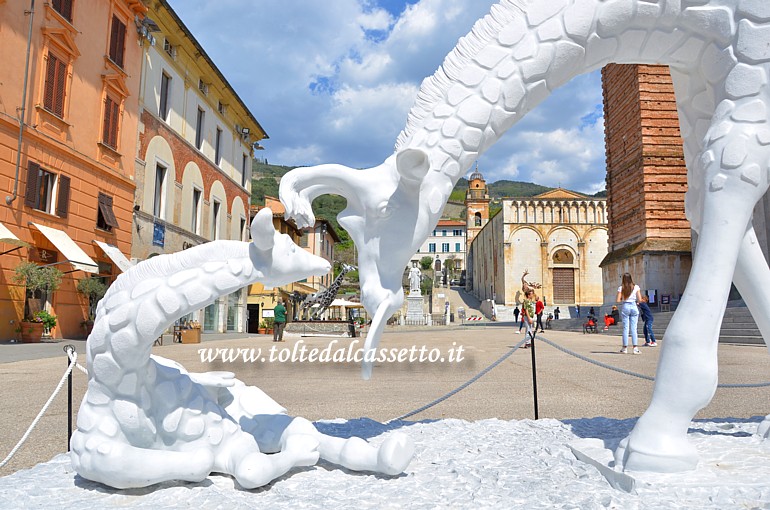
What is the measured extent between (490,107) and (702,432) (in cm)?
229

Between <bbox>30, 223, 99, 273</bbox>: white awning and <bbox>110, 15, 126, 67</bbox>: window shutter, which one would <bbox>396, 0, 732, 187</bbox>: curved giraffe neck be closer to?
<bbox>30, 223, 99, 273</bbox>: white awning

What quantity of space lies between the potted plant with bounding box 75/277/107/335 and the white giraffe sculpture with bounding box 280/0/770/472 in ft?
44.6

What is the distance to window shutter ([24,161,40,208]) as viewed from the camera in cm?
1231

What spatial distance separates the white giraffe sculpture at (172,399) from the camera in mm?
2082

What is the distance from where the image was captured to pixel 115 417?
214 centimetres

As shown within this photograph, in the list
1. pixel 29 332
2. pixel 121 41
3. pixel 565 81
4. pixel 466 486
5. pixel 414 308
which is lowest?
pixel 466 486

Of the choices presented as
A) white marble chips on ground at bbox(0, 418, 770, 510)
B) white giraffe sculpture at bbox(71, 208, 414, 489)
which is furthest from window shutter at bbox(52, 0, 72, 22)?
white giraffe sculpture at bbox(71, 208, 414, 489)

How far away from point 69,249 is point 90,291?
1.40 metres

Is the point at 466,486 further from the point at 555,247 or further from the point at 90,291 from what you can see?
the point at 555,247

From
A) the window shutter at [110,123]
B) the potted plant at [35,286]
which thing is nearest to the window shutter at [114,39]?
the window shutter at [110,123]

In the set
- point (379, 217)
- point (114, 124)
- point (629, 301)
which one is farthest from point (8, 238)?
point (629, 301)

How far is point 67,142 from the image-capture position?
13672 mm

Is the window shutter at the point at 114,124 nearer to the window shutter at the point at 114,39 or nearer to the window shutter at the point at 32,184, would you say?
the window shutter at the point at 114,39

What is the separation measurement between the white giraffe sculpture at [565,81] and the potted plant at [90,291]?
44.6ft
